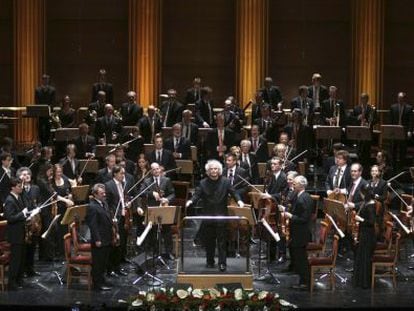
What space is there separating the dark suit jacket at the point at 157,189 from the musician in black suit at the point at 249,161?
61.8 inches

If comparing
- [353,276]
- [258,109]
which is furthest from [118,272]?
[258,109]

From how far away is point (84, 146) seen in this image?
16.1m

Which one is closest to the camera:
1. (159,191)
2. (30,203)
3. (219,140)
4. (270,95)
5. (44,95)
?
(30,203)

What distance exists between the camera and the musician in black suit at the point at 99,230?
1198cm

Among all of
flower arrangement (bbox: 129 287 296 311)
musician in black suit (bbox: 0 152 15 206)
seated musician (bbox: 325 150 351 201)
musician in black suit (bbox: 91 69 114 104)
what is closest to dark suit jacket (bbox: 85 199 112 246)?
musician in black suit (bbox: 0 152 15 206)

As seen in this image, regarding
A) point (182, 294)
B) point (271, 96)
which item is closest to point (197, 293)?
point (182, 294)

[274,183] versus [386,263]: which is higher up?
[274,183]

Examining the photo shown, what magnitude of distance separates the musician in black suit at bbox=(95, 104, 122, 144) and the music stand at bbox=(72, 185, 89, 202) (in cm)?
293

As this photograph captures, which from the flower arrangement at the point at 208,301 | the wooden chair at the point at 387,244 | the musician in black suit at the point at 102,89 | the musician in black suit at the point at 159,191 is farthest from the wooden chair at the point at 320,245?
the musician in black suit at the point at 102,89

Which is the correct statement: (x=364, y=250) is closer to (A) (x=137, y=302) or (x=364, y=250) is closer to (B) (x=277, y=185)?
(B) (x=277, y=185)

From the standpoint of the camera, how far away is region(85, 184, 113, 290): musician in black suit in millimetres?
11977

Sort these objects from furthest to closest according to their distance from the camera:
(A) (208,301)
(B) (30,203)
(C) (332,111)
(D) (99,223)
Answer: (C) (332,111)
(B) (30,203)
(D) (99,223)
(A) (208,301)

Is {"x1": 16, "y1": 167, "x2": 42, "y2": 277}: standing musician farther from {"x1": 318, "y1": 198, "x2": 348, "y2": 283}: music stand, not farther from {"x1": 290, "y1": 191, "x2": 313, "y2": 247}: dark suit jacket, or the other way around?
{"x1": 318, "y1": 198, "x2": 348, "y2": 283}: music stand

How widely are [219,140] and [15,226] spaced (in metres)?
4.91
